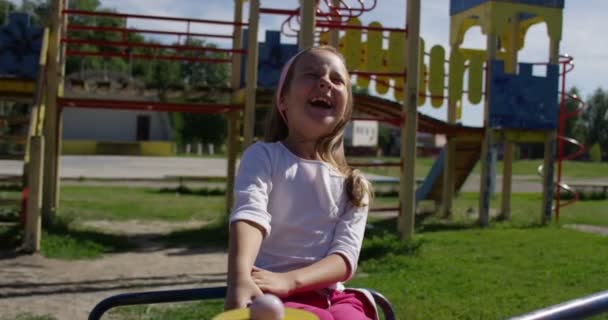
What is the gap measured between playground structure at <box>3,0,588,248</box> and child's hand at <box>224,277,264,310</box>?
529 centimetres

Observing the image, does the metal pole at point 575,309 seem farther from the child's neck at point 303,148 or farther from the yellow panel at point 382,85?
the yellow panel at point 382,85

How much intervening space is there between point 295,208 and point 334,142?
0.21 meters

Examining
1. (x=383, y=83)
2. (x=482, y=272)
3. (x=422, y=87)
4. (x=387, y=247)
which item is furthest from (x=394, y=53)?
(x=482, y=272)

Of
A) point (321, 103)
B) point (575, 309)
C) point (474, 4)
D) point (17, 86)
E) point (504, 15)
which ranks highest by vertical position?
point (474, 4)

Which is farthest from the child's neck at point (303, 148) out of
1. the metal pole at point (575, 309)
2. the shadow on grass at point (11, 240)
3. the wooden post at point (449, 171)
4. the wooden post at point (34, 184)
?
the wooden post at point (449, 171)

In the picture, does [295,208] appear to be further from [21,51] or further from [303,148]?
[21,51]

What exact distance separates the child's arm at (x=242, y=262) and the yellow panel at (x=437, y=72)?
320 inches

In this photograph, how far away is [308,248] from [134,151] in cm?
3247

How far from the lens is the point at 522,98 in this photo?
967 centimetres

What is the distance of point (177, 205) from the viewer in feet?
38.5

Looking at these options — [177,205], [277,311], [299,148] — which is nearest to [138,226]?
[177,205]

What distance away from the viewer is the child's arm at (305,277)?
1.50 metres

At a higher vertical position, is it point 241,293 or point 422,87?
point 422,87

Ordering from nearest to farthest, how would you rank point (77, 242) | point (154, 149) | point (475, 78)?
point (77, 242)
point (475, 78)
point (154, 149)
